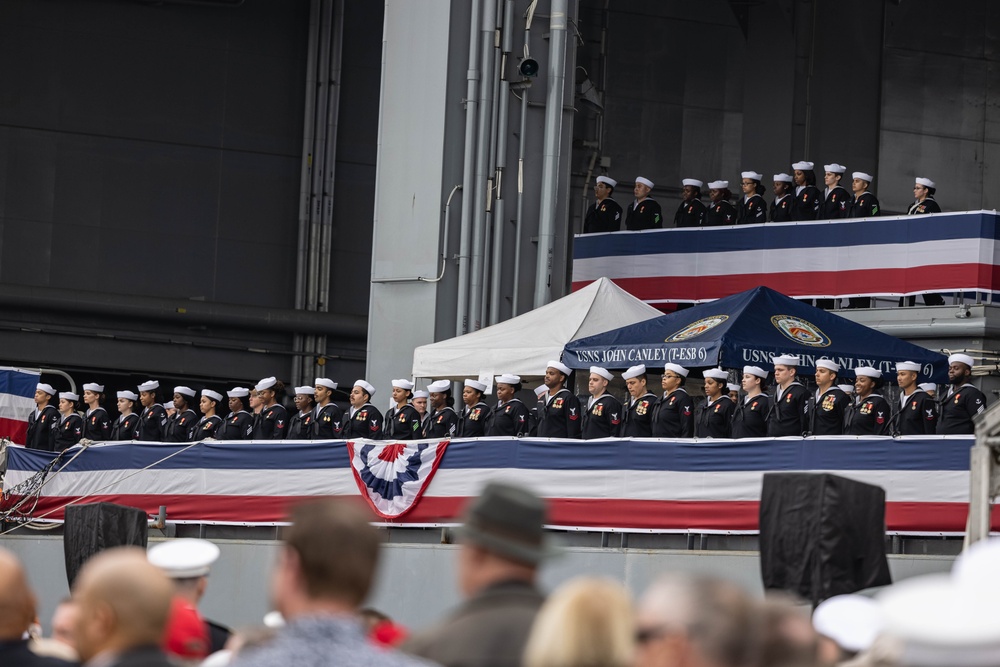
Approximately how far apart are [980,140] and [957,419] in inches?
596

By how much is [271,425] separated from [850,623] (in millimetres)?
13375

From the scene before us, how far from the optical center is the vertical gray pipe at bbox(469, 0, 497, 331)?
1930cm

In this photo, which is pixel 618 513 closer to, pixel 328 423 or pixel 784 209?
pixel 328 423

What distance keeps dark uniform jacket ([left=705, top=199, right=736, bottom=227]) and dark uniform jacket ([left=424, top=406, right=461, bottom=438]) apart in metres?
5.80

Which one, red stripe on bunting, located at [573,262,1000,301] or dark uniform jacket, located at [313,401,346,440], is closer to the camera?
dark uniform jacket, located at [313,401,346,440]

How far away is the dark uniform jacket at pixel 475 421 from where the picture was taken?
1614 cm

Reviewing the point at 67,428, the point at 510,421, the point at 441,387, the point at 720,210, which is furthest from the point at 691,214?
the point at 67,428

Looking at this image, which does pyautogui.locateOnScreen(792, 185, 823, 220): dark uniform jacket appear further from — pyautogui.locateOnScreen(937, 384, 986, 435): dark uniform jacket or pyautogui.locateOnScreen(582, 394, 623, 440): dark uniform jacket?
pyautogui.locateOnScreen(937, 384, 986, 435): dark uniform jacket

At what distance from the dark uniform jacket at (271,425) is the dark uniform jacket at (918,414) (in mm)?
7073

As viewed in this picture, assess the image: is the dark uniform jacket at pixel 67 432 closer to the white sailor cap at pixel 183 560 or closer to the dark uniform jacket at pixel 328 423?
the dark uniform jacket at pixel 328 423

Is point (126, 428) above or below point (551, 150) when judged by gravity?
below

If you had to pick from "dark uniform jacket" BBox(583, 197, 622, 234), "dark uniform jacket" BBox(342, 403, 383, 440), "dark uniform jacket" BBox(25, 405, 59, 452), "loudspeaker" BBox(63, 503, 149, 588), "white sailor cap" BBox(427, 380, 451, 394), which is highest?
"dark uniform jacket" BBox(583, 197, 622, 234)

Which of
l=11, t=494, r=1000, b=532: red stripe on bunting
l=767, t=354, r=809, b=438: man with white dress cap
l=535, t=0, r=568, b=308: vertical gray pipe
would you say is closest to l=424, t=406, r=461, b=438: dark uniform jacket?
l=11, t=494, r=1000, b=532: red stripe on bunting

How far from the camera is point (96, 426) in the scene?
64.8 ft
